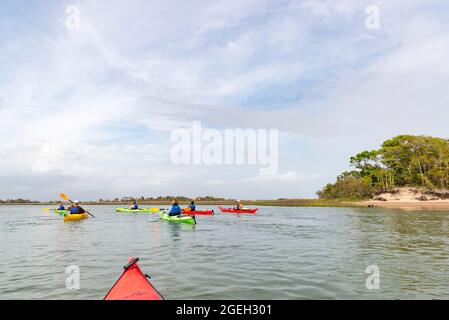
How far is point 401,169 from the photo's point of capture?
8194cm

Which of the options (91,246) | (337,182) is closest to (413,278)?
(91,246)

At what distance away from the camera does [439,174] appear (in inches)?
2776

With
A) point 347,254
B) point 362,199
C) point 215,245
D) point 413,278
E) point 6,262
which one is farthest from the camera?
point 362,199

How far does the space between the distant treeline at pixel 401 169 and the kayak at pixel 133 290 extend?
77.9 m
